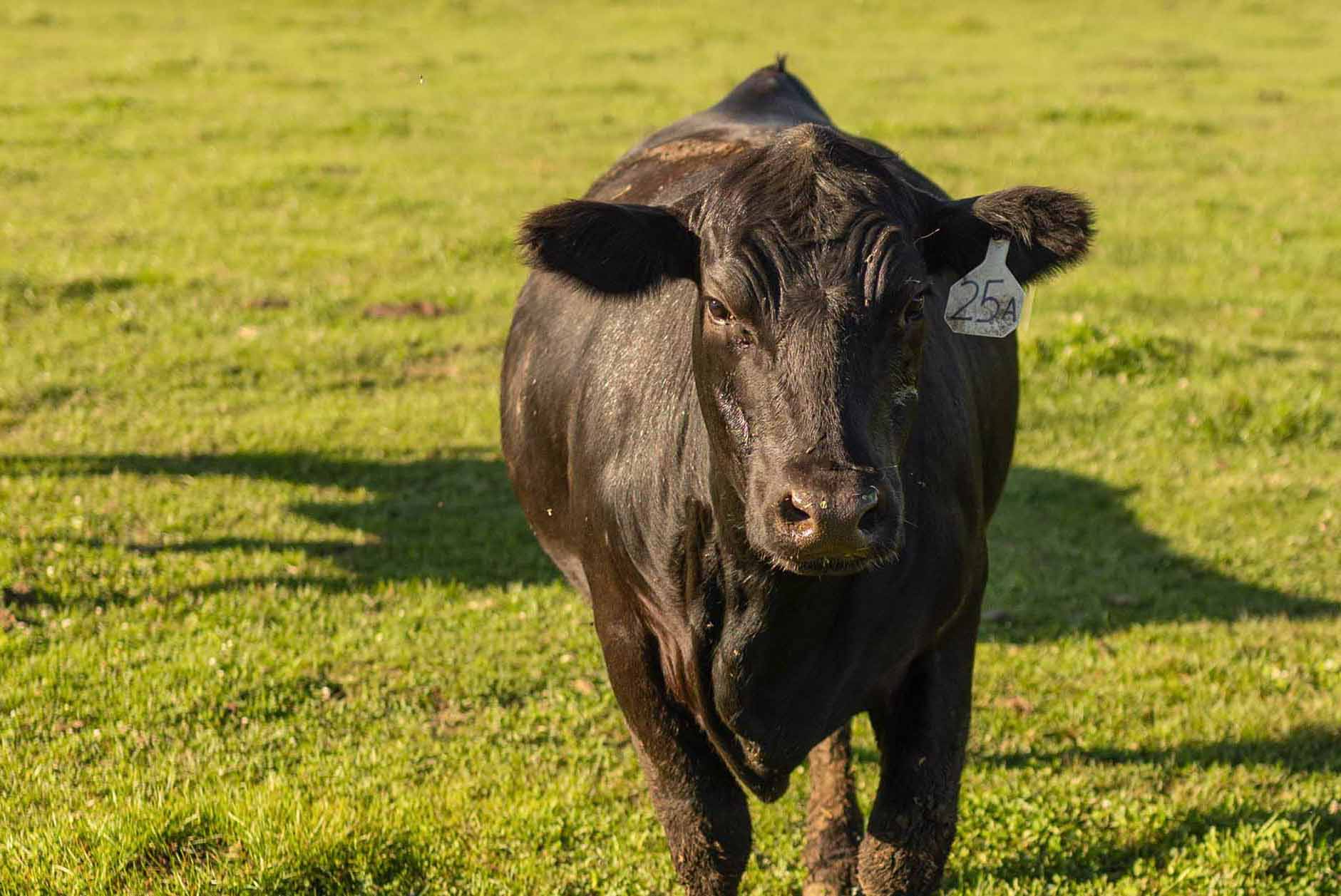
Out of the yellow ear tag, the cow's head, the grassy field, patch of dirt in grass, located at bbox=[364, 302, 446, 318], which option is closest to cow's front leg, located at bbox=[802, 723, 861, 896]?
the grassy field

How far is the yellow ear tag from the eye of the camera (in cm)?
381

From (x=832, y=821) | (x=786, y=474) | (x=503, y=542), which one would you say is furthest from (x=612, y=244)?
(x=503, y=542)

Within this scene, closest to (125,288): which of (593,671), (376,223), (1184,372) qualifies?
(376,223)

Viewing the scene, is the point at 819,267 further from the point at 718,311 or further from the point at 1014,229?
the point at 1014,229

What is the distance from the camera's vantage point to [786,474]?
3.15 meters

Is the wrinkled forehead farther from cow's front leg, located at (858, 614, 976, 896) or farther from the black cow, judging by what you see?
cow's front leg, located at (858, 614, 976, 896)

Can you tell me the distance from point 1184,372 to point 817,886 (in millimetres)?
5938

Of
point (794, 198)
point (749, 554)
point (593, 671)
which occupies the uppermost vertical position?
point (794, 198)

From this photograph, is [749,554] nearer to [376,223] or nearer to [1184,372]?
[1184,372]

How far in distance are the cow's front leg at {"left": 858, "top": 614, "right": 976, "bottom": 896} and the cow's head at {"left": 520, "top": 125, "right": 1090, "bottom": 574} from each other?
819mm

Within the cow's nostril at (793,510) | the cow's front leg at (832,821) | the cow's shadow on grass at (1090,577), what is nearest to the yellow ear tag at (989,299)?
the cow's nostril at (793,510)

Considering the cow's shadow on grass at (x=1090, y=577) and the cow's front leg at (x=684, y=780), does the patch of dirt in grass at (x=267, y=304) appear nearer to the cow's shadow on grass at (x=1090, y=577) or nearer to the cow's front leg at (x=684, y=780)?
the cow's shadow on grass at (x=1090, y=577)

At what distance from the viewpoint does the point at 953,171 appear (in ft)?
50.8

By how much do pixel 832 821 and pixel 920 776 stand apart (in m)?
0.96
